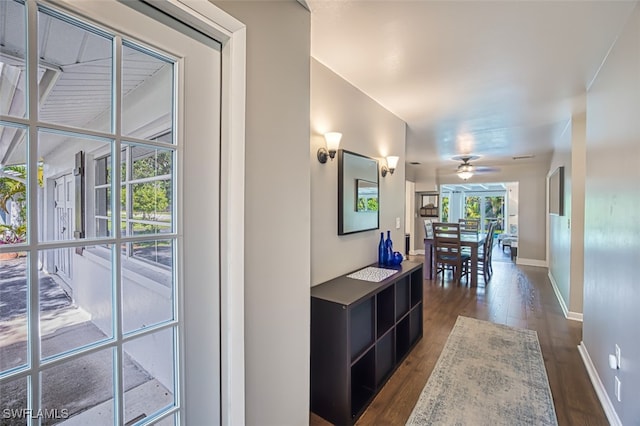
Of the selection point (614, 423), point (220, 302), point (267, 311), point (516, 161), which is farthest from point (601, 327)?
point (516, 161)

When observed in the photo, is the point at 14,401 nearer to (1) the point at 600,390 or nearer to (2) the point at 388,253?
(2) the point at 388,253

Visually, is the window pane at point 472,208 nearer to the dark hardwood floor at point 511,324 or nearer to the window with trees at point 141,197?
the dark hardwood floor at point 511,324

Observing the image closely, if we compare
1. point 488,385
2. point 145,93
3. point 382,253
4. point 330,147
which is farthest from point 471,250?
point 145,93

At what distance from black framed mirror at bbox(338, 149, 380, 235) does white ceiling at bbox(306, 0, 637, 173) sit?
27.9 inches

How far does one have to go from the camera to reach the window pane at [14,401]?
77 centimetres

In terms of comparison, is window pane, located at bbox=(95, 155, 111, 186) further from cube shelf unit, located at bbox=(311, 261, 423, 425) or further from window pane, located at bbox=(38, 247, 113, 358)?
cube shelf unit, located at bbox=(311, 261, 423, 425)

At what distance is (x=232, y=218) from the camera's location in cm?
128

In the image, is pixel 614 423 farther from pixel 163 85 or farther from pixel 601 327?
pixel 163 85

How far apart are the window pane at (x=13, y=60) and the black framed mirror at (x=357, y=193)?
1.89 meters

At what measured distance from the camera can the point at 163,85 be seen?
3.66 ft

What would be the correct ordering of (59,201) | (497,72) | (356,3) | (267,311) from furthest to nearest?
(497,72) → (356,3) → (267,311) → (59,201)

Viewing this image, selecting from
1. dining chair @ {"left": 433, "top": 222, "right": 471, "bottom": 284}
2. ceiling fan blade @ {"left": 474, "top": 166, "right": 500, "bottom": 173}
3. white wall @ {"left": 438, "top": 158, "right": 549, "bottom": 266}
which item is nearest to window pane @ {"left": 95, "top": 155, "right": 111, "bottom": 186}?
dining chair @ {"left": 433, "top": 222, "right": 471, "bottom": 284}

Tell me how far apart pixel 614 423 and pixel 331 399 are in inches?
69.2

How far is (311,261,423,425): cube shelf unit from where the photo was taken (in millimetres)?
1870
